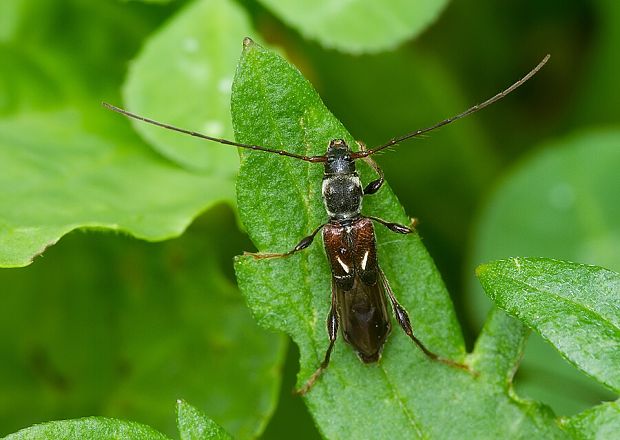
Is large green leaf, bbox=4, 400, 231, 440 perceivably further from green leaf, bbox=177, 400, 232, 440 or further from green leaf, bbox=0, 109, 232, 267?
green leaf, bbox=0, 109, 232, 267

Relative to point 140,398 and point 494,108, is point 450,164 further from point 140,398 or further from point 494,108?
point 140,398

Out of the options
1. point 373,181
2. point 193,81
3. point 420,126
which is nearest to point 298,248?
point 373,181

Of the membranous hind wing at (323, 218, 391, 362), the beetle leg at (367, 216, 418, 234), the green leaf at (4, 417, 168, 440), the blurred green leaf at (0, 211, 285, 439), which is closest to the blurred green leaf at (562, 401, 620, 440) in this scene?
the membranous hind wing at (323, 218, 391, 362)

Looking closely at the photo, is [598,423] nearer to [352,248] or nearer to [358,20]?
[352,248]

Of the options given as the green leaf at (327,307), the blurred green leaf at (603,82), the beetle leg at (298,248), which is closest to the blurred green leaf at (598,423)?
the green leaf at (327,307)

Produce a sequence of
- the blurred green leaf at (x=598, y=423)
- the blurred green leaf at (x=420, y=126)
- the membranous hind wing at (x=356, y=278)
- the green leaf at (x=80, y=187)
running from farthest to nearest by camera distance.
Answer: the blurred green leaf at (x=420, y=126)
the green leaf at (x=80, y=187)
the membranous hind wing at (x=356, y=278)
the blurred green leaf at (x=598, y=423)

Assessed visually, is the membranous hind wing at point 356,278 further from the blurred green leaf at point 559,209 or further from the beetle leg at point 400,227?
the blurred green leaf at point 559,209

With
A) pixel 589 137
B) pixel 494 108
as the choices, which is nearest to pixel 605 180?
pixel 589 137
